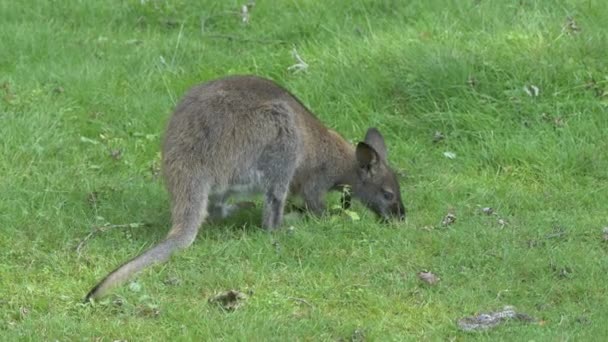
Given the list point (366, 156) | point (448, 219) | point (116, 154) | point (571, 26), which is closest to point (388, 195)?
point (366, 156)

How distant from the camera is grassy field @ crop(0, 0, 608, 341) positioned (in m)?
6.33

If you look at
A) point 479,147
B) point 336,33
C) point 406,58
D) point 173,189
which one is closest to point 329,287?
point 173,189

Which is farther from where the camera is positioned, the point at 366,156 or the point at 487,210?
the point at 366,156

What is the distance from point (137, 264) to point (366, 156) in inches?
80.0

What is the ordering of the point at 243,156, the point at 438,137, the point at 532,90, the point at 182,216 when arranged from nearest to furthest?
the point at 182,216
the point at 243,156
the point at 438,137
the point at 532,90

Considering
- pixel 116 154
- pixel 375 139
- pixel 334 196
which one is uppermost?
pixel 375 139

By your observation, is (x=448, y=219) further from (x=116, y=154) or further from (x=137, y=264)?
(x=116, y=154)

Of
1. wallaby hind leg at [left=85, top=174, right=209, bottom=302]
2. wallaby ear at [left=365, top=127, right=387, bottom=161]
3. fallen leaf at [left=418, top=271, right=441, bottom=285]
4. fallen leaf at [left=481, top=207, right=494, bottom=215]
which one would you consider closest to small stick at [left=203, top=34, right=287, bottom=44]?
wallaby ear at [left=365, top=127, right=387, bottom=161]

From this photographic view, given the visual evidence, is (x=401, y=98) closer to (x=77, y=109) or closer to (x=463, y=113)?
(x=463, y=113)

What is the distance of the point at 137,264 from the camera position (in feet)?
21.6

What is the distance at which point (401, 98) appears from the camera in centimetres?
925

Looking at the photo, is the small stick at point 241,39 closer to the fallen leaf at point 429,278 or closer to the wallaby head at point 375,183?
the wallaby head at point 375,183

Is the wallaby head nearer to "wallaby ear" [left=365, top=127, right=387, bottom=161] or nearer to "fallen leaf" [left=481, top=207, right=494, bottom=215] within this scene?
"wallaby ear" [left=365, top=127, right=387, bottom=161]

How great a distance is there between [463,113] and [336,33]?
60.4 inches
